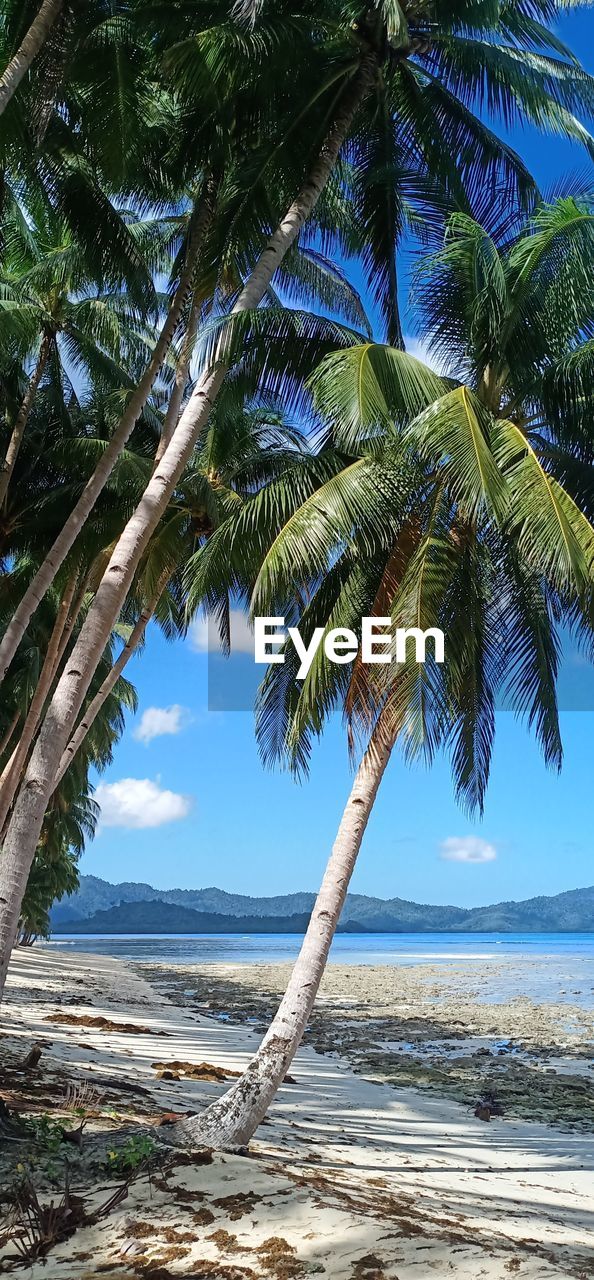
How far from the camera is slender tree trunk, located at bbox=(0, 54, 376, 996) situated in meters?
6.78

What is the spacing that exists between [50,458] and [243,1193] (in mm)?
11480

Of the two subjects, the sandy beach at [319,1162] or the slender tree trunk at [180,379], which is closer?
the sandy beach at [319,1162]

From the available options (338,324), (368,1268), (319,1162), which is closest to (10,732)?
(338,324)

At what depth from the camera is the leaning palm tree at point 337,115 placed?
707cm

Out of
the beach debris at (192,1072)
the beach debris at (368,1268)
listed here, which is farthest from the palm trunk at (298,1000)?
the beach debris at (192,1072)

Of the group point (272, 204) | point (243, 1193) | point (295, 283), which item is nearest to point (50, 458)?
point (295, 283)

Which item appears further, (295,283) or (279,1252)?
(295,283)

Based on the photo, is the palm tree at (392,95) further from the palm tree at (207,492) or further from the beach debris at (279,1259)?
the beach debris at (279,1259)

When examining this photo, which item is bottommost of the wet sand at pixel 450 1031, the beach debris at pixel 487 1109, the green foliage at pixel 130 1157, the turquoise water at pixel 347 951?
the turquoise water at pixel 347 951

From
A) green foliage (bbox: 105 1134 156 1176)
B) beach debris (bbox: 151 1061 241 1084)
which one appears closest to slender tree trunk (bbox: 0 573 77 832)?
beach debris (bbox: 151 1061 241 1084)

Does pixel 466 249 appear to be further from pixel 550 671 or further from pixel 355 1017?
pixel 355 1017

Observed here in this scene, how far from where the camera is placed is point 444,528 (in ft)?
25.9

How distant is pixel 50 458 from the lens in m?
14.4

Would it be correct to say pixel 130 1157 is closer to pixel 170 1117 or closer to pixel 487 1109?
pixel 170 1117
